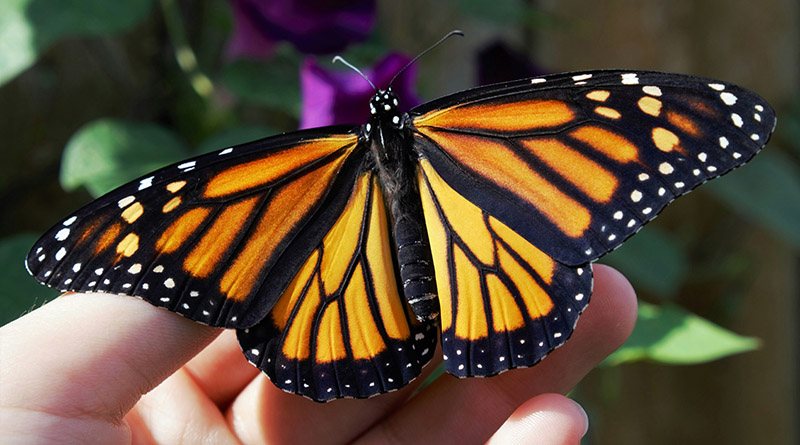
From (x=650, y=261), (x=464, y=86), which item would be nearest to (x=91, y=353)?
(x=650, y=261)

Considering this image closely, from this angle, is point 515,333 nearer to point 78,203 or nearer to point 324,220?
point 324,220

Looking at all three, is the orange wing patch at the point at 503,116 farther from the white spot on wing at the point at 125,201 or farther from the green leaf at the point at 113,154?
the green leaf at the point at 113,154

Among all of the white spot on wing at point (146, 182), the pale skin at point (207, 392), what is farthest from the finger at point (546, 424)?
the white spot on wing at point (146, 182)

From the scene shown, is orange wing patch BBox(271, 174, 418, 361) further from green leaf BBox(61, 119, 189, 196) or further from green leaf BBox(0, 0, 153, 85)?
green leaf BBox(0, 0, 153, 85)

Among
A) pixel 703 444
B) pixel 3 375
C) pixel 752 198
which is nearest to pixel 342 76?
pixel 3 375

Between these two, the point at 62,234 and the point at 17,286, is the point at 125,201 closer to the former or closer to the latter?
the point at 62,234

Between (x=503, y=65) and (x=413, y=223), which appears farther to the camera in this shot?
(x=503, y=65)
